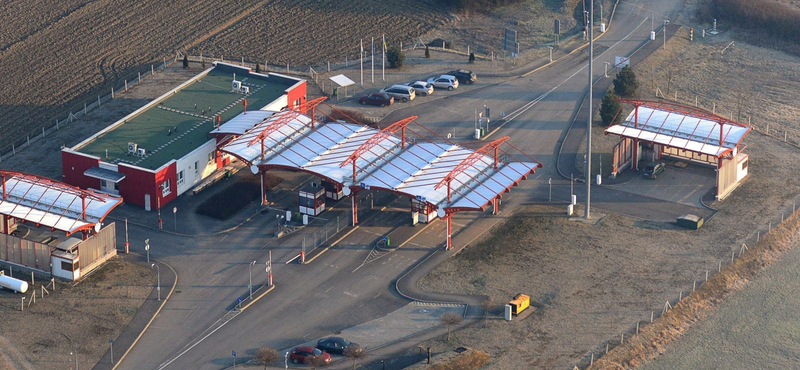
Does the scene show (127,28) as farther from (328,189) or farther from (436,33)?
(328,189)

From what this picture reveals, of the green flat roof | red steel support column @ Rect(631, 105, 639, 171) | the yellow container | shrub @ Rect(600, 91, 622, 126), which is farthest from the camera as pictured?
shrub @ Rect(600, 91, 622, 126)

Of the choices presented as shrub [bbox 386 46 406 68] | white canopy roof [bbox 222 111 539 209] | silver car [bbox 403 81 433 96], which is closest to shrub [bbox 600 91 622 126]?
white canopy roof [bbox 222 111 539 209]

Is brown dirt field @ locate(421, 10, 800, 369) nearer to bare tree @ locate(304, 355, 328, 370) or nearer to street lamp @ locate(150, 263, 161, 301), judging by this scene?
bare tree @ locate(304, 355, 328, 370)

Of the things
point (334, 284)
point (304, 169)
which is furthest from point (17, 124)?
point (334, 284)

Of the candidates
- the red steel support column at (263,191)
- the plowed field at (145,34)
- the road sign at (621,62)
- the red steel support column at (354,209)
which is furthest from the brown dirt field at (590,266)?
the plowed field at (145,34)

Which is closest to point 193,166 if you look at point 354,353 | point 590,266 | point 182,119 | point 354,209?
point 182,119

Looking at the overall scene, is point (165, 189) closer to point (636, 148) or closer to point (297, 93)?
point (297, 93)

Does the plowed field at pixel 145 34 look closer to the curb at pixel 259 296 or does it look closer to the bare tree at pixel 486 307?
the curb at pixel 259 296
